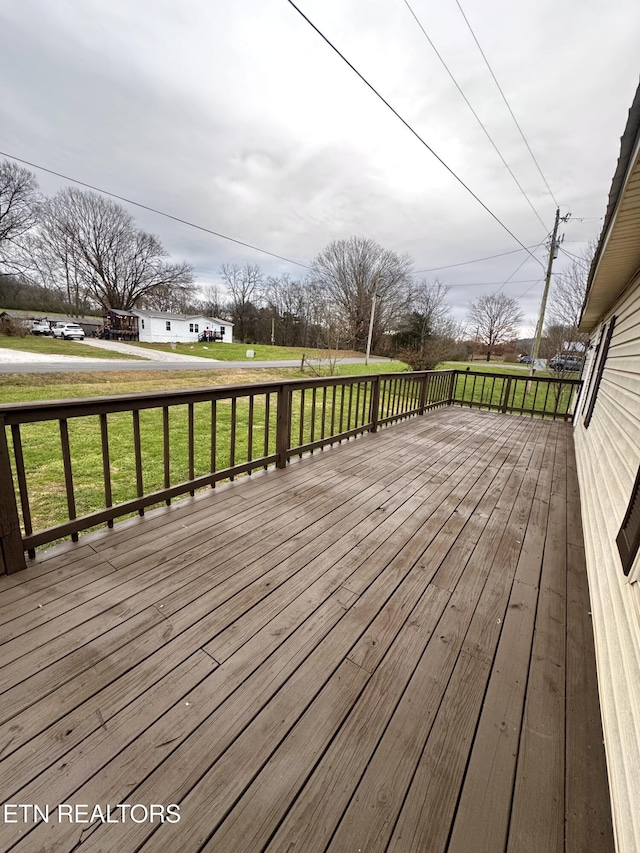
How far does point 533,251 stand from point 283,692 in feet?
45.8

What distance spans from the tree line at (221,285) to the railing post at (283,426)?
1382cm

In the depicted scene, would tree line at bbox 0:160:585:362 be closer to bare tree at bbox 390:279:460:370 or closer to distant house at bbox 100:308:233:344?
bare tree at bbox 390:279:460:370

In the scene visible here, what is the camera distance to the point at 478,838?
2.96 feet

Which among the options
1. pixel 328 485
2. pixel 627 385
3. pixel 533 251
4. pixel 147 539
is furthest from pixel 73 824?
pixel 533 251

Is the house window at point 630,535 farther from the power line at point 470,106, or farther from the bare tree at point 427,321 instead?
the bare tree at point 427,321

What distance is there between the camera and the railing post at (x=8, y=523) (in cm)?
162

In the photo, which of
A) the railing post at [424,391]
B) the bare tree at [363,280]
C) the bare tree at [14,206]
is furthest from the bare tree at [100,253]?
the railing post at [424,391]

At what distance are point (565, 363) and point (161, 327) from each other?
90.4ft

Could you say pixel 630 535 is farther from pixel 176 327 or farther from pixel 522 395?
pixel 176 327

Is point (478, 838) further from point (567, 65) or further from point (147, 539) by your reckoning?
point (567, 65)

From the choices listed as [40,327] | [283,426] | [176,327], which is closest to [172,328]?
[176,327]

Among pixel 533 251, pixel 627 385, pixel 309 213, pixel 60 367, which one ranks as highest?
pixel 309 213

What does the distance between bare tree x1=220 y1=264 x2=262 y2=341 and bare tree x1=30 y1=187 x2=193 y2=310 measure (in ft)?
12.8

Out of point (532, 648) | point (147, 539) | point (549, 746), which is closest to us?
point (549, 746)
